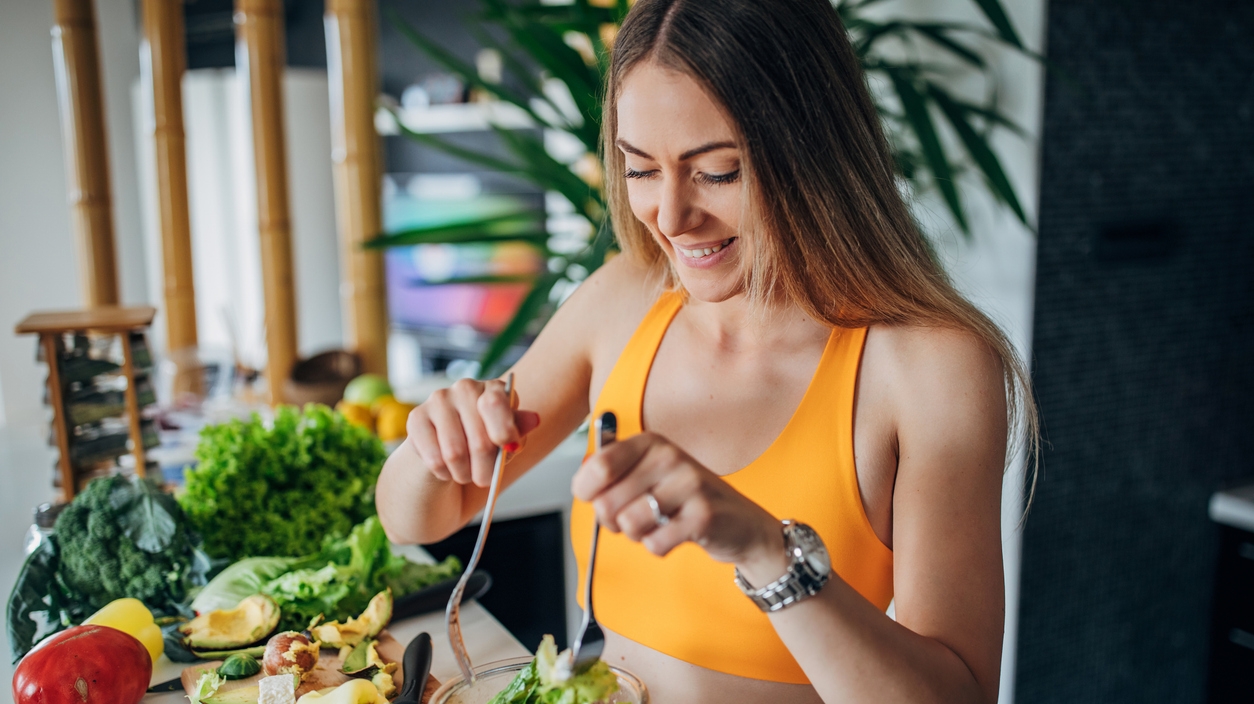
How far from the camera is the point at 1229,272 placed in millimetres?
2314

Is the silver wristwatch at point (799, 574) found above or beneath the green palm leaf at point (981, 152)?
beneath

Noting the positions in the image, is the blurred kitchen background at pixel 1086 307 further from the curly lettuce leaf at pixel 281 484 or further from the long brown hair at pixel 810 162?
the long brown hair at pixel 810 162

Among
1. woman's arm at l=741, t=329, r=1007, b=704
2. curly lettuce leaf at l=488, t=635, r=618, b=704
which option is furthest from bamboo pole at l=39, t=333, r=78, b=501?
woman's arm at l=741, t=329, r=1007, b=704

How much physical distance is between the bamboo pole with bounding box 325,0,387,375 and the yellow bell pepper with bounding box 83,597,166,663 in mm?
1295

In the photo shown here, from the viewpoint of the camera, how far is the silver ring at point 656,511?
0.67m

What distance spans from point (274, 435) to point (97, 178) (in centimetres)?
98

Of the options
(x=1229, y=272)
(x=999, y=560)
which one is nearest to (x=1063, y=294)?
(x=1229, y=272)

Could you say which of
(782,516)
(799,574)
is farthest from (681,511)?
(782,516)

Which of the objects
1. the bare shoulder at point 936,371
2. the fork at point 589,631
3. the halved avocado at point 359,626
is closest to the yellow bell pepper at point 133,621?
the halved avocado at point 359,626

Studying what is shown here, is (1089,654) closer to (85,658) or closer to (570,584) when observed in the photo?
Answer: (570,584)

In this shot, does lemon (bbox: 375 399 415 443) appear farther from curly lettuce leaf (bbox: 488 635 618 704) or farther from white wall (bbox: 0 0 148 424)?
curly lettuce leaf (bbox: 488 635 618 704)

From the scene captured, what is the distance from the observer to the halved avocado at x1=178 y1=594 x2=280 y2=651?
102 cm

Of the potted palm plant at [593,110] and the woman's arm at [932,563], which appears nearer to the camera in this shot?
the woman's arm at [932,563]

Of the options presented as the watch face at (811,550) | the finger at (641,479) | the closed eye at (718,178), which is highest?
the closed eye at (718,178)
